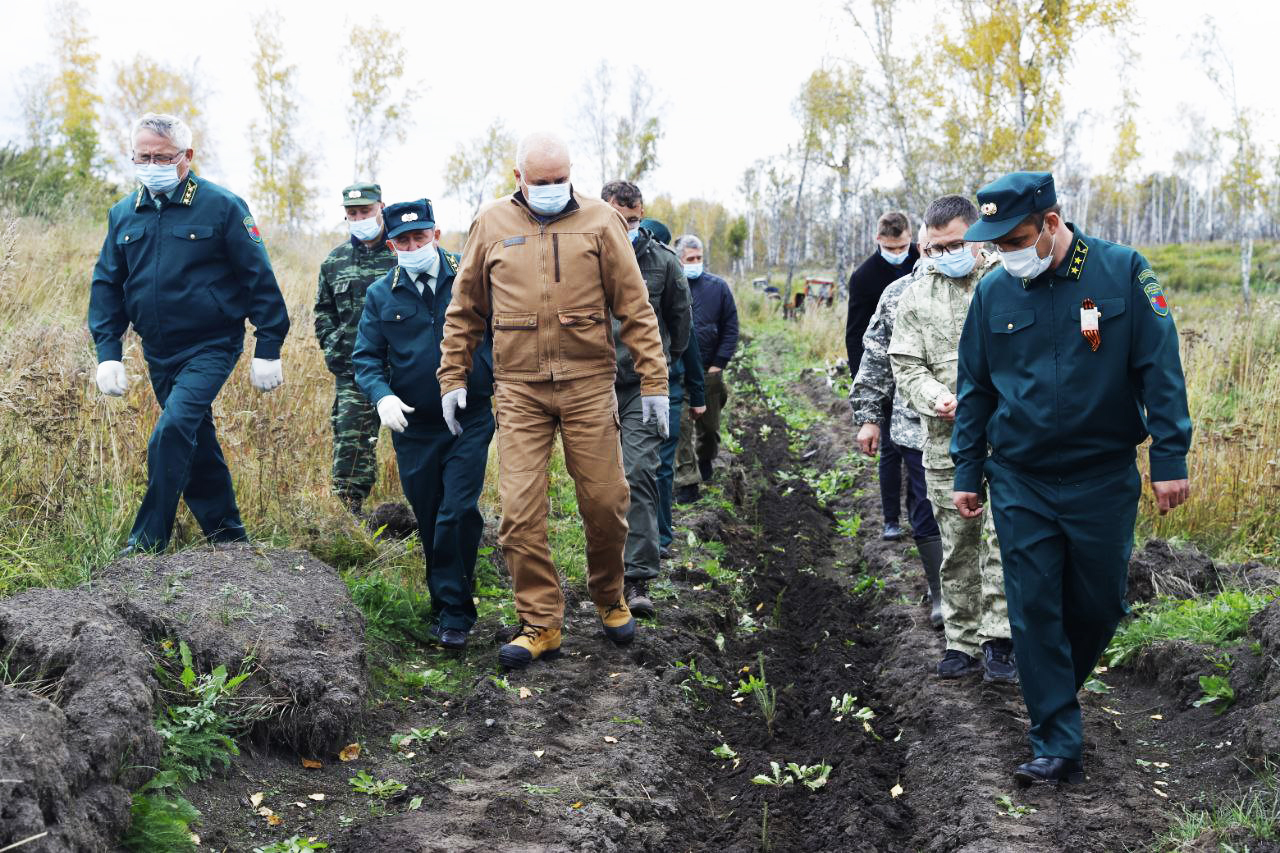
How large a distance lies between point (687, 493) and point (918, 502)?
3.70 meters

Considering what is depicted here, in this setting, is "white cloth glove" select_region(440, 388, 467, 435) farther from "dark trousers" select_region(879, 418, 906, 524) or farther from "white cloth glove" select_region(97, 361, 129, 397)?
"dark trousers" select_region(879, 418, 906, 524)

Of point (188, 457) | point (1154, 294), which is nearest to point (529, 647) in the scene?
point (188, 457)

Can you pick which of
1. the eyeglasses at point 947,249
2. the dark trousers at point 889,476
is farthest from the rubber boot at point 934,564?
the eyeglasses at point 947,249

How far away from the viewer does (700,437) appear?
998 cm

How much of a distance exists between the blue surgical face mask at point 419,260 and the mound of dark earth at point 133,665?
1.56 m

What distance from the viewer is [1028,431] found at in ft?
12.8

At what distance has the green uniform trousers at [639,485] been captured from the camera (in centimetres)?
623

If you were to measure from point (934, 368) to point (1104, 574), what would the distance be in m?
1.72

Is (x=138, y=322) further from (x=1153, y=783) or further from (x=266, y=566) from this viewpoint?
(x=1153, y=783)

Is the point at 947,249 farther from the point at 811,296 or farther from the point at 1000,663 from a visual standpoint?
the point at 811,296

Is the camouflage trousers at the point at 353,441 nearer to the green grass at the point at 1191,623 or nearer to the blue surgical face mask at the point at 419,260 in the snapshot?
the blue surgical face mask at the point at 419,260

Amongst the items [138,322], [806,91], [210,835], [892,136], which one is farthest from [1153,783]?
[806,91]

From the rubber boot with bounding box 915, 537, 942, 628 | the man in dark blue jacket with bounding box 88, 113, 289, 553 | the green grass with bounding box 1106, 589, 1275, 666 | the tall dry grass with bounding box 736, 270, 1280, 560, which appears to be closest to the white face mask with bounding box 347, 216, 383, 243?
the man in dark blue jacket with bounding box 88, 113, 289, 553

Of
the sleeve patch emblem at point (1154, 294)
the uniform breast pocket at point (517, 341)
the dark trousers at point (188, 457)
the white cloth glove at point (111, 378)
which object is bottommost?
the dark trousers at point (188, 457)
